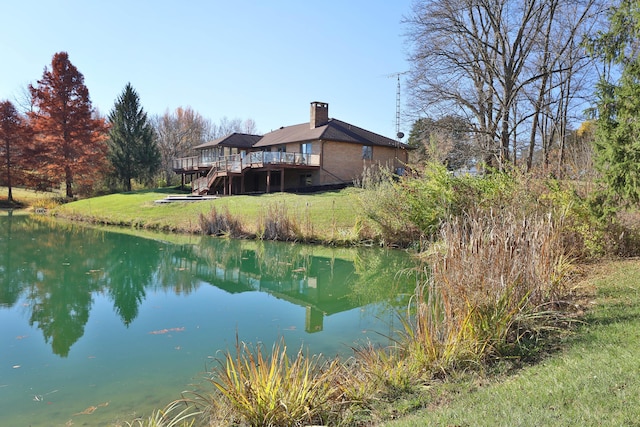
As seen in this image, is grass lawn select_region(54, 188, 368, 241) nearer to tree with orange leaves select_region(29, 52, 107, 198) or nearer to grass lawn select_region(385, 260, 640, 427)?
tree with orange leaves select_region(29, 52, 107, 198)

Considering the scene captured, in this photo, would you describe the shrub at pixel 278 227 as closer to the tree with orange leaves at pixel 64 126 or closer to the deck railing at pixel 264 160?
the deck railing at pixel 264 160

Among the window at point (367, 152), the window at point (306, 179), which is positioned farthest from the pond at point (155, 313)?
the window at point (367, 152)

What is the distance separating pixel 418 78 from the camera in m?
20.7

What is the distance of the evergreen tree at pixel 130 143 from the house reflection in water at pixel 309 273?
2938 cm

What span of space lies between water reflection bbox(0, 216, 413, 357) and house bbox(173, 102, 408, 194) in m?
14.3

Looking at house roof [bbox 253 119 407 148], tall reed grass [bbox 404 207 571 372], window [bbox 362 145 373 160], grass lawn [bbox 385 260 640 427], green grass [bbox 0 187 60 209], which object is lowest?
grass lawn [bbox 385 260 640 427]

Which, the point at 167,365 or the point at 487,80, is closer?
the point at 167,365

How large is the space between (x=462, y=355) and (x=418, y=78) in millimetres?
17709

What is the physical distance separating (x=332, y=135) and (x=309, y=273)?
21944 millimetres

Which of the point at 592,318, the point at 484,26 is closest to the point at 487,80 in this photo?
the point at 484,26

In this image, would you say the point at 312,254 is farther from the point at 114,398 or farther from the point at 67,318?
the point at 114,398

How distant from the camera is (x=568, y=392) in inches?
154

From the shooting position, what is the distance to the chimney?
119 ft

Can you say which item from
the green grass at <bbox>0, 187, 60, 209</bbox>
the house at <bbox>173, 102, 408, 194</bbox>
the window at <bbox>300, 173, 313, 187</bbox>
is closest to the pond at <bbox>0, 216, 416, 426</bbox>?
the house at <bbox>173, 102, 408, 194</bbox>
